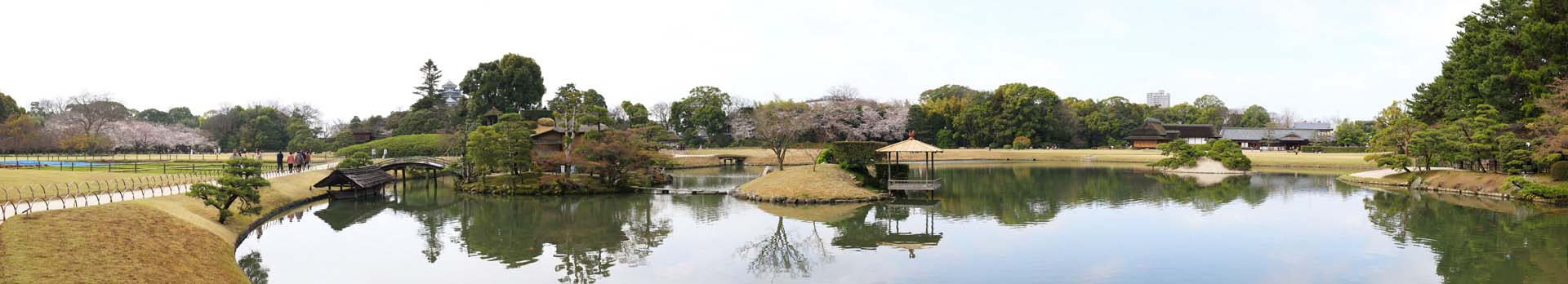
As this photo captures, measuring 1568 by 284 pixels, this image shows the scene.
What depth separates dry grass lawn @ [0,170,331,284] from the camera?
9.82 m

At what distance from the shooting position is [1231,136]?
7212cm

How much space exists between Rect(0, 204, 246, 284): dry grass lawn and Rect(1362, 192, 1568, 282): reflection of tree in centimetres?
1912

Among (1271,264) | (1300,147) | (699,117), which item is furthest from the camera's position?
(699,117)

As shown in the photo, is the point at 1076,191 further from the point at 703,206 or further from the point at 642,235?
the point at 642,235

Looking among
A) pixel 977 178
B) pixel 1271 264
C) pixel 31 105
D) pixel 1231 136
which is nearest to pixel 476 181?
pixel 977 178

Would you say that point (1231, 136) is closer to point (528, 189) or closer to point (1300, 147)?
point (1300, 147)

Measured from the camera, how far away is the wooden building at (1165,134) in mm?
68188

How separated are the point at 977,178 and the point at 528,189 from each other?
2086cm

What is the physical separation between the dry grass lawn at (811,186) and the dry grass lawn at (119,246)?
14.6 metres

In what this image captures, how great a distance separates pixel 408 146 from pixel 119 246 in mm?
43260

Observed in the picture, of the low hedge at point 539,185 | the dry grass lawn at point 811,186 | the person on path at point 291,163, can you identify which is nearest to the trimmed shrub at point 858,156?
the dry grass lawn at point 811,186

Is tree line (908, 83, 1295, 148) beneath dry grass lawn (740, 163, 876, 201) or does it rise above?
above

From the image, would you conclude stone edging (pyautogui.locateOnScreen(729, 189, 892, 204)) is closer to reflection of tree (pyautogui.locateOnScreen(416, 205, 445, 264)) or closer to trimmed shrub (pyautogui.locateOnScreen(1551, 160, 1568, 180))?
reflection of tree (pyautogui.locateOnScreen(416, 205, 445, 264))

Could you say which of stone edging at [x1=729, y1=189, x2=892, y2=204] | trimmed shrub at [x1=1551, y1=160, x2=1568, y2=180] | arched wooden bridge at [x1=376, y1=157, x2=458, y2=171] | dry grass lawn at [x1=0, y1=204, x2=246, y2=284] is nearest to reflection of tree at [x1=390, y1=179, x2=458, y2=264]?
arched wooden bridge at [x1=376, y1=157, x2=458, y2=171]
